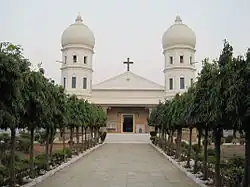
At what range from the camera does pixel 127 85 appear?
64.4 meters

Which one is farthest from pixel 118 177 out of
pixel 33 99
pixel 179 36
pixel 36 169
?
pixel 179 36

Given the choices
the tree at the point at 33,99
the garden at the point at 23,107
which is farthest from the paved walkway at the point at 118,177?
the tree at the point at 33,99

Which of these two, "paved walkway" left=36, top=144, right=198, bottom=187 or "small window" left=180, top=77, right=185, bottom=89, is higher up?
"small window" left=180, top=77, right=185, bottom=89

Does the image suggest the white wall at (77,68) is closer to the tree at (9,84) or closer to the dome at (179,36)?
the dome at (179,36)

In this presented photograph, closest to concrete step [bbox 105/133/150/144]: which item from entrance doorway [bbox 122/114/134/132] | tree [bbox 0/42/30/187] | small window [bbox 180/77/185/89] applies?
entrance doorway [bbox 122/114/134/132]

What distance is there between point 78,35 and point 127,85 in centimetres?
1087

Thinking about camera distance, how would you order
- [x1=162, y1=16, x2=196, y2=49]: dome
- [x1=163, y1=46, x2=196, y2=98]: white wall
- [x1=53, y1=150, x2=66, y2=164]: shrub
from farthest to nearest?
[x1=163, y1=46, x2=196, y2=98]: white wall, [x1=162, y1=16, x2=196, y2=49]: dome, [x1=53, y1=150, x2=66, y2=164]: shrub

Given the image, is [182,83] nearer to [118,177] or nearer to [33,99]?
[118,177]

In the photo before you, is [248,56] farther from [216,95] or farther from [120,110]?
[120,110]

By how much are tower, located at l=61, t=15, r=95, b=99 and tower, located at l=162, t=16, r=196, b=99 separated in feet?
37.4

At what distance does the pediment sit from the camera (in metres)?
64.2

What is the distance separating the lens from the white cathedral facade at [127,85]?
2379 inches

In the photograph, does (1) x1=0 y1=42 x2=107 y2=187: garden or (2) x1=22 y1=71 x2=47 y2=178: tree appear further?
(2) x1=22 y1=71 x2=47 y2=178: tree

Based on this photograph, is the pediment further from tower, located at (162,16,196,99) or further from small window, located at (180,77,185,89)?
small window, located at (180,77,185,89)
